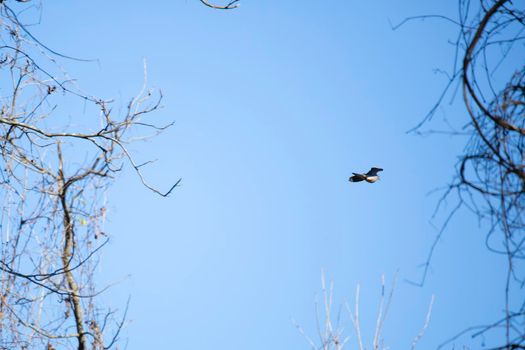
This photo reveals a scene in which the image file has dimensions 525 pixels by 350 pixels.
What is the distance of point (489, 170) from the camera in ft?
5.00

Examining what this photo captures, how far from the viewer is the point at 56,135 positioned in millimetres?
2891

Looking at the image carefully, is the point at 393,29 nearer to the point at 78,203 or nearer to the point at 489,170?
the point at 489,170

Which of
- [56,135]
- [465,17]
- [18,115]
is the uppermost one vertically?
[18,115]

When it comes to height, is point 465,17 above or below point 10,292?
below

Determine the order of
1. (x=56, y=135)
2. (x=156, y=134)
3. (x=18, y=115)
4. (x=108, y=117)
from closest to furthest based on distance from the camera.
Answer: (x=56, y=135)
(x=18, y=115)
(x=108, y=117)
(x=156, y=134)

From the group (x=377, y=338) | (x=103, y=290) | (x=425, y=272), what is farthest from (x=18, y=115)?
(x=377, y=338)

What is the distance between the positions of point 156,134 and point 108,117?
467 mm

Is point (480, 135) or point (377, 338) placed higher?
point (377, 338)

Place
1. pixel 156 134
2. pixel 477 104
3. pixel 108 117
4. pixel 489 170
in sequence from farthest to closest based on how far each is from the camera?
pixel 156 134, pixel 108 117, pixel 489 170, pixel 477 104

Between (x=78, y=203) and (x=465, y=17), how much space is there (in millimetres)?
3717

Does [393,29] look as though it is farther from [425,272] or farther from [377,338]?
[377,338]

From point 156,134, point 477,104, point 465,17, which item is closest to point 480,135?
point 477,104

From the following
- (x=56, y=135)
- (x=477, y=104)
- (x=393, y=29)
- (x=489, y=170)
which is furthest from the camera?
(x=56, y=135)

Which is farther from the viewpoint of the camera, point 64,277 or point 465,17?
point 64,277
